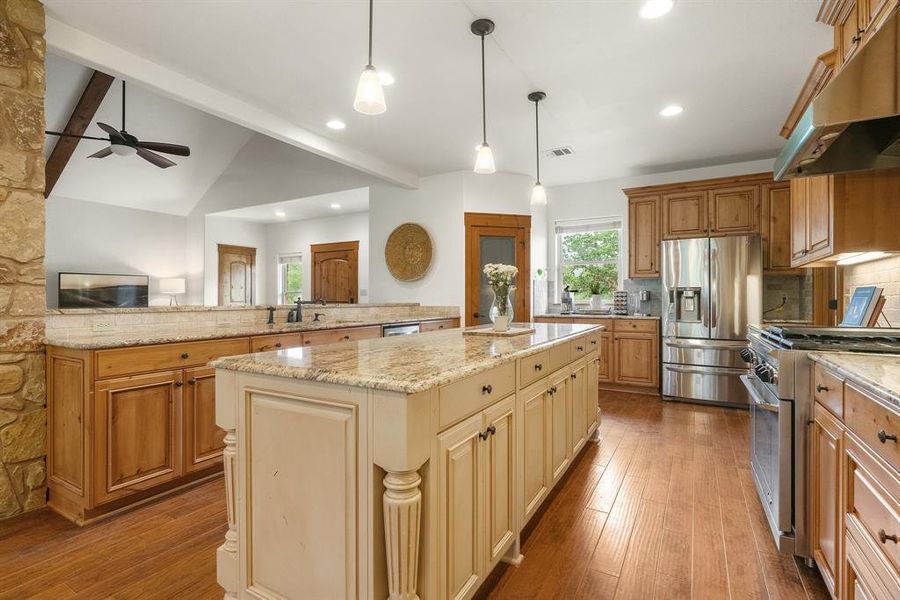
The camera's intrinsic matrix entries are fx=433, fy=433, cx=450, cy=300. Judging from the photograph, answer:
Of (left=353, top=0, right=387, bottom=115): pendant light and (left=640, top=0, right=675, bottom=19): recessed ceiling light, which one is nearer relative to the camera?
(left=353, top=0, right=387, bottom=115): pendant light

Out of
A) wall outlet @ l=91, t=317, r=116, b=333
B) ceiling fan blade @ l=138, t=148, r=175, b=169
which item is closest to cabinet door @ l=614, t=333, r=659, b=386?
wall outlet @ l=91, t=317, r=116, b=333

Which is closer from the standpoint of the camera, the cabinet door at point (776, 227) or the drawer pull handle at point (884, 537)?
the drawer pull handle at point (884, 537)

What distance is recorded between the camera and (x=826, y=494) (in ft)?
5.18

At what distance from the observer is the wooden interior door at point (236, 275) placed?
7.54 metres

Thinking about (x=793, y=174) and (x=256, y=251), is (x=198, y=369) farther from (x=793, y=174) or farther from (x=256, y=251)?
(x=256, y=251)

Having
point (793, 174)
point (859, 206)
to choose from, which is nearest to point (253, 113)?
point (793, 174)

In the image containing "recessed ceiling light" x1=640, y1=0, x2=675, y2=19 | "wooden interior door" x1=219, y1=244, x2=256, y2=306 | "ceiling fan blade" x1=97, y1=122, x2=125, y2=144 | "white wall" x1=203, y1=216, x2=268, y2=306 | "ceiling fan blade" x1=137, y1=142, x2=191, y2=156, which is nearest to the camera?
"recessed ceiling light" x1=640, y1=0, x2=675, y2=19

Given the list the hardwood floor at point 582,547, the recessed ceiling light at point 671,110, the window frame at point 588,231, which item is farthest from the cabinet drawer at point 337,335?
the recessed ceiling light at point 671,110

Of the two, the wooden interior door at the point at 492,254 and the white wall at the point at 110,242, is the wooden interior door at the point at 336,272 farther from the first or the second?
the wooden interior door at the point at 492,254

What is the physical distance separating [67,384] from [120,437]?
1.26 ft

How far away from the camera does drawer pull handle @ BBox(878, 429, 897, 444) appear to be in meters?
1.07

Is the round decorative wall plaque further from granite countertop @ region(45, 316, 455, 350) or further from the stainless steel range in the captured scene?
the stainless steel range

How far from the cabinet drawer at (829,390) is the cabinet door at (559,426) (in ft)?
3.43

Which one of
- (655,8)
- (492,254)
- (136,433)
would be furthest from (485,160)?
(492,254)
